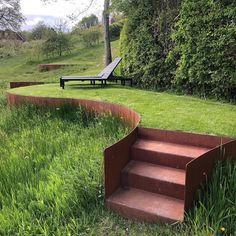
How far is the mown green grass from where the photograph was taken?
319 cm

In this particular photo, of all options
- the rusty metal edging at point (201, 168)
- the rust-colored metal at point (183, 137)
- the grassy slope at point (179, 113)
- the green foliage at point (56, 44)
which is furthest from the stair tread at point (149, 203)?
the green foliage at point (56, 44)

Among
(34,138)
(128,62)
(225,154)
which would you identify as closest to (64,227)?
(225,154)

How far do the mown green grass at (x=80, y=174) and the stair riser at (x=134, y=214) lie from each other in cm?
6

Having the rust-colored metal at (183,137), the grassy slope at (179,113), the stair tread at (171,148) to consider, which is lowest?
the stair tread at (171,148)

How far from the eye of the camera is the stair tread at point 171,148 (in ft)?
12.8

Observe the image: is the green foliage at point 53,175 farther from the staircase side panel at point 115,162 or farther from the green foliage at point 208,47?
the green foliage at point 208,47

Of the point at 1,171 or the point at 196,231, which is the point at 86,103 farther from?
the point at 196,231

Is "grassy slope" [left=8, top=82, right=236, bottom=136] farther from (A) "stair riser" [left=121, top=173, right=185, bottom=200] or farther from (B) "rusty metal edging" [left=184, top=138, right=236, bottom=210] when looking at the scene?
(A) "stair riser" [left=121, top=173, right=185, bottom=200]

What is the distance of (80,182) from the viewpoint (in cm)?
376

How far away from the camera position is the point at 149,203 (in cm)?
346

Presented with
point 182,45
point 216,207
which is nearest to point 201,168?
point 216,207

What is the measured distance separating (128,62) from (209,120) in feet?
18.4

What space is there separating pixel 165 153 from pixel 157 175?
35 cm

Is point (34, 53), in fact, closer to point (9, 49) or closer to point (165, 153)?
point (9, 49)
